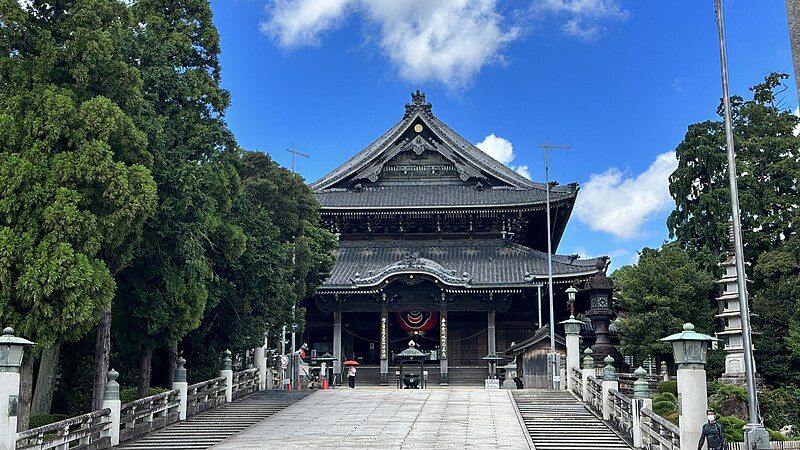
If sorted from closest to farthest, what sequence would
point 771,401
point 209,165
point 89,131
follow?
point 89,131, point 209,165, point 771,401

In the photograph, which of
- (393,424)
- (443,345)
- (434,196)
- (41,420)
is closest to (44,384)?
(41,420)

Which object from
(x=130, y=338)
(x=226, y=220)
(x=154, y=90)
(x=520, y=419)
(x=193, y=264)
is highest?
(x=154, y=90)

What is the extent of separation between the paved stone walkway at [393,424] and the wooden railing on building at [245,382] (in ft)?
7.71

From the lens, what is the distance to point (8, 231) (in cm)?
1577

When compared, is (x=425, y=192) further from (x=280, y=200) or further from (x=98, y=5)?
(x=98, y=5)

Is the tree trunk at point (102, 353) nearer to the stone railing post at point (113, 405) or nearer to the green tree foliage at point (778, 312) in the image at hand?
the stone railing post at point (113, 405)

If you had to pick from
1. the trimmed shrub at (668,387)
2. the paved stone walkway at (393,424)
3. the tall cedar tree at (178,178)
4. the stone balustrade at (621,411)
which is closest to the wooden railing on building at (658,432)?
the stone balustrade at (621,411)

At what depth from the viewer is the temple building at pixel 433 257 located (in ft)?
127

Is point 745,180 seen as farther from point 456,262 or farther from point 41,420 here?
point 41,420

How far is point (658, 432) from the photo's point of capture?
643 inches

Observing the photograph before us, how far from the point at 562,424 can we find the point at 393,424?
13.8ft

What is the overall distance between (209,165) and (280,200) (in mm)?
7929

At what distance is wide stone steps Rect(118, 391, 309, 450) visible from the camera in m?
18.6

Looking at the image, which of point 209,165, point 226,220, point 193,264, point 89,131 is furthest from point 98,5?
point 226,220
